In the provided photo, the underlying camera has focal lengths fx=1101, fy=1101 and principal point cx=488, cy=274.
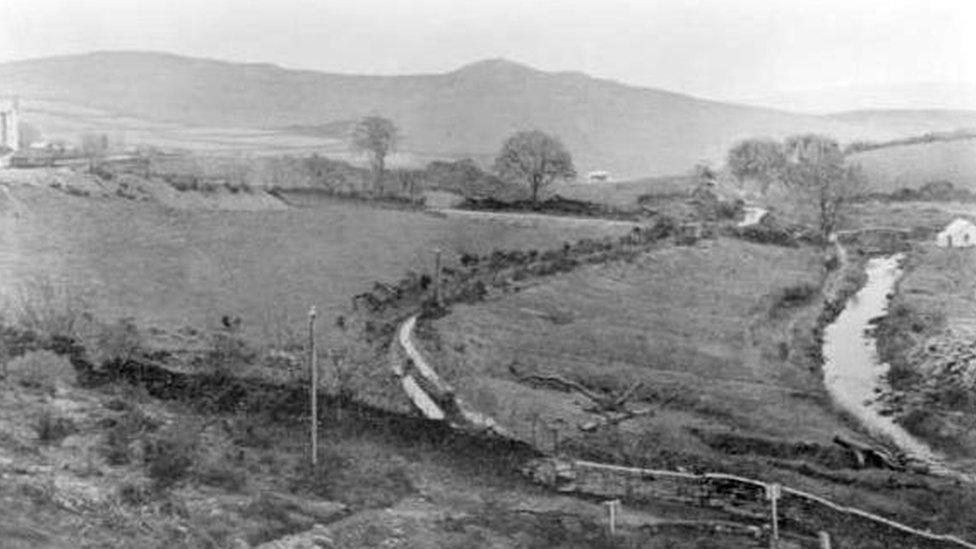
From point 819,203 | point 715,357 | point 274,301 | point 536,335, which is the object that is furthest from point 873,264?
point 274,301

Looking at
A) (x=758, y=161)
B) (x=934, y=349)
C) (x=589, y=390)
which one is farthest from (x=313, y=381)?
(x=934, y=349)

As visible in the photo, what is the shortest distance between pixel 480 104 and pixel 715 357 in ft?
8.39

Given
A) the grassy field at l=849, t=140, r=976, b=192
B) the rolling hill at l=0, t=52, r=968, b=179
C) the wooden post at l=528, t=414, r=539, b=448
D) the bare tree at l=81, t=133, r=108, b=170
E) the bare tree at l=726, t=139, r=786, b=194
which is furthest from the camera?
the grassy field at l=849, t=140, r=976, b=192

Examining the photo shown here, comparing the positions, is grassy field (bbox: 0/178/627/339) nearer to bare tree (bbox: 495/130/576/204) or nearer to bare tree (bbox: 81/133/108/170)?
bare tree (bbox: 495/130/576/204)

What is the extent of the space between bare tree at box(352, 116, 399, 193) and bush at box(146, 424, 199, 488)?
2.34 meters

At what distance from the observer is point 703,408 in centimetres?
810

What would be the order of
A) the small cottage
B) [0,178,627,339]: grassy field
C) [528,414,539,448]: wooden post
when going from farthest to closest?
the small cottage → [0,178,627,339]: grassy field → [528,414,539,448]: wooden post

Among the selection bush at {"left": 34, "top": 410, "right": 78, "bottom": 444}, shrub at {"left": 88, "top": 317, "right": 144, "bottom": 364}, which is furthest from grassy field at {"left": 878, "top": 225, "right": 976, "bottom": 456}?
bush at {"left": 34, "top": 410, "right": 78, "bottom": 444}

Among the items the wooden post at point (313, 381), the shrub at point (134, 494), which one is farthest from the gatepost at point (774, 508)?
the shrub at point (134, 494)

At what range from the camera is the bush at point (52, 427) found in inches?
300

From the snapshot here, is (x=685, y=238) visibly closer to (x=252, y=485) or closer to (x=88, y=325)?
(x=252, y=485)

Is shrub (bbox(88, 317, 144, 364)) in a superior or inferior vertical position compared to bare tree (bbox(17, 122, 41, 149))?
inferior

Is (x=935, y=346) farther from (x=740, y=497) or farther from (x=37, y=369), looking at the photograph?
(x=37, y=369)

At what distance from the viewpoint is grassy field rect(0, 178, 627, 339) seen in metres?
8.13
